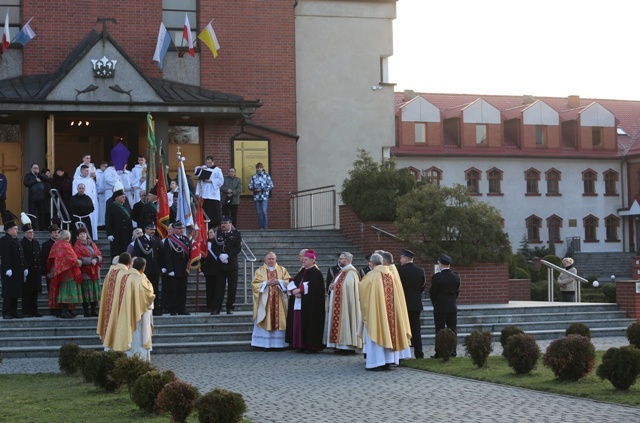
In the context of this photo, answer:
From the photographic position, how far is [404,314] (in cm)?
1582

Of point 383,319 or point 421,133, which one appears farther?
point 421,133

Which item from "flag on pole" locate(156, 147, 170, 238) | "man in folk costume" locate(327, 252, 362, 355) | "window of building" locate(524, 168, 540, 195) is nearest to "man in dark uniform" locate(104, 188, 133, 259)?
"flag on pole" locate(156, 147, 170, 238)

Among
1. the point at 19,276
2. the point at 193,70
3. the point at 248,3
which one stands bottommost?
the point at 19,276

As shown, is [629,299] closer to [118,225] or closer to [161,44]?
[118,225]

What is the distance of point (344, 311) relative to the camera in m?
17.8

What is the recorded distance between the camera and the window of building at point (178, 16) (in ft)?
96.4

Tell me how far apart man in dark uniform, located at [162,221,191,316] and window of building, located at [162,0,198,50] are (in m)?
11.0

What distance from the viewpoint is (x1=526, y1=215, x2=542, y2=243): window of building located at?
207 feet

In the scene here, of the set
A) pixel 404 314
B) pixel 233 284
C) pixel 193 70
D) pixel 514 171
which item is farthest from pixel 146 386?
pixel 514 171

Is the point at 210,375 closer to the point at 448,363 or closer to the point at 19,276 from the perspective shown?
the point at 448,363

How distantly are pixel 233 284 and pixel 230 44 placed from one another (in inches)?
448

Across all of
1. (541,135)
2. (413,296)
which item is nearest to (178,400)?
(413,296)

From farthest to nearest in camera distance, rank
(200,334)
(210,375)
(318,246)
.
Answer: (318,246) < (200,334) < (210,375)

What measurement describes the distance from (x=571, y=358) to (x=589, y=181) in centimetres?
5332
